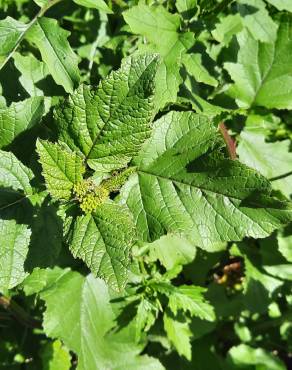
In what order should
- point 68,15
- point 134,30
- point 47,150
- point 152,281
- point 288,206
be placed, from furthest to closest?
point 68,15 → point 152,281 → point 134,30 → point 288,206 → point 47,150

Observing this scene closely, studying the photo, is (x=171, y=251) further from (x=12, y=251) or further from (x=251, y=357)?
(x=251, y=357)

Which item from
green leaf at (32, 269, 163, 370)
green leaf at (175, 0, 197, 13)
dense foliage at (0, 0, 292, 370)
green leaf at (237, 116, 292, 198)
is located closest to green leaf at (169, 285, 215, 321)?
dense foliage at (0, 0, 292, 370)

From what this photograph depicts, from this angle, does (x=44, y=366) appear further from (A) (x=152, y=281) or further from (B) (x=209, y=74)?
(B) (x=209, y=74)

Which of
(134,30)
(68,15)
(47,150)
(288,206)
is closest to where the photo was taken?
(47,150)

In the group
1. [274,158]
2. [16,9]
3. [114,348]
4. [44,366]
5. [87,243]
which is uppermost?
[16,9]

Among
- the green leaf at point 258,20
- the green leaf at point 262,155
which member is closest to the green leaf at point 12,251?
the green leaf at point 262,155

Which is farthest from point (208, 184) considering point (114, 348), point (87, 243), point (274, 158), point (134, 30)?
point (114, 348)

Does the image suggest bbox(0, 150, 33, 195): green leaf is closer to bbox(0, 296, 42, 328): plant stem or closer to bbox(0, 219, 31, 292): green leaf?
bbox(0, 219, 31, 292): green leaf
